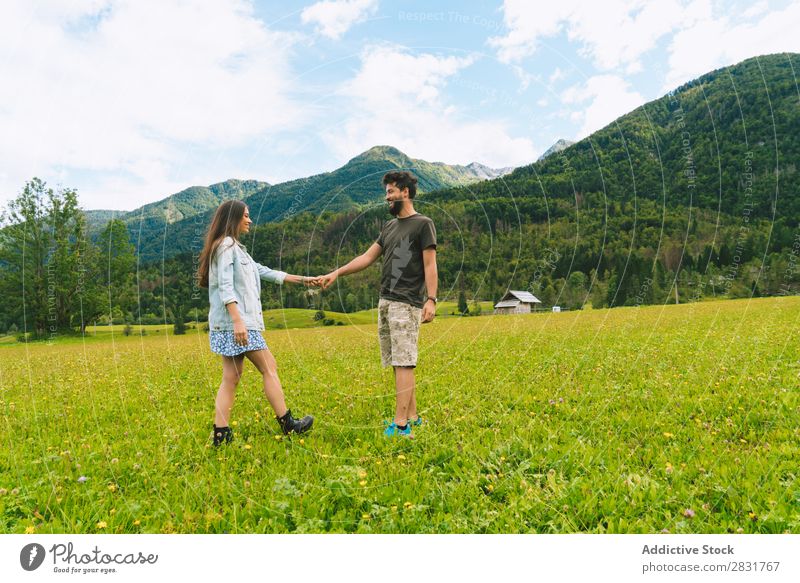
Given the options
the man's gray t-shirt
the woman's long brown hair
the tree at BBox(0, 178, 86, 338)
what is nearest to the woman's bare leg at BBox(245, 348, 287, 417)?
the woman's long brown hair

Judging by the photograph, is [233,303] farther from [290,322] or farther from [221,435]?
[290,322]

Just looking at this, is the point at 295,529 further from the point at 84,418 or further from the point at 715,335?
the point at 715,335

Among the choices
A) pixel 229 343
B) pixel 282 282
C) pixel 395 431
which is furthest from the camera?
pixel 282 282

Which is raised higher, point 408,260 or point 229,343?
point 408,260

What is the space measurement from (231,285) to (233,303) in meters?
0.20

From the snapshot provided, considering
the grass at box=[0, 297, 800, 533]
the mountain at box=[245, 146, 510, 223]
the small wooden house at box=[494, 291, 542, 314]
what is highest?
the mountain at box=[245, 146, 510, 223]

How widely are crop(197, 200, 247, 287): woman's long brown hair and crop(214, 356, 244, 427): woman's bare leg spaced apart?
0.98 metres

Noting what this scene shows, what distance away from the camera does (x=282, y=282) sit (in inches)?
231

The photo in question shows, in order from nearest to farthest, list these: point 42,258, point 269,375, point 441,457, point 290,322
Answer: point 441,457
point 269,375
point 290,322
point 42,258

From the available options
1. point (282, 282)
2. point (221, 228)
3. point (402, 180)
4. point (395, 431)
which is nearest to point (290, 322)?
point (282, 282)

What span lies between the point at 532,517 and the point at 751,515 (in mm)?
1548

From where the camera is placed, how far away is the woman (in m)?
5.08

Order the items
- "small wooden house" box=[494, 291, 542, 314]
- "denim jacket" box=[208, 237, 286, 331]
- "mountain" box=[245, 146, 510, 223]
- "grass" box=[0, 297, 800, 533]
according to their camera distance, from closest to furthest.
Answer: "grass" box=[0, 297, 800, 533] < "denim jacket" box=[208, 237, 286, 331] < "mountain" box=[245, 146, 510, 223] < "small wooden house" box=[494, 291, 542, 314]

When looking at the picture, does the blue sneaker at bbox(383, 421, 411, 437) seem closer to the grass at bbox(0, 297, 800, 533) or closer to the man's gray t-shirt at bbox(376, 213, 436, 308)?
the grass at bbox(0, 297, 800, 533)
